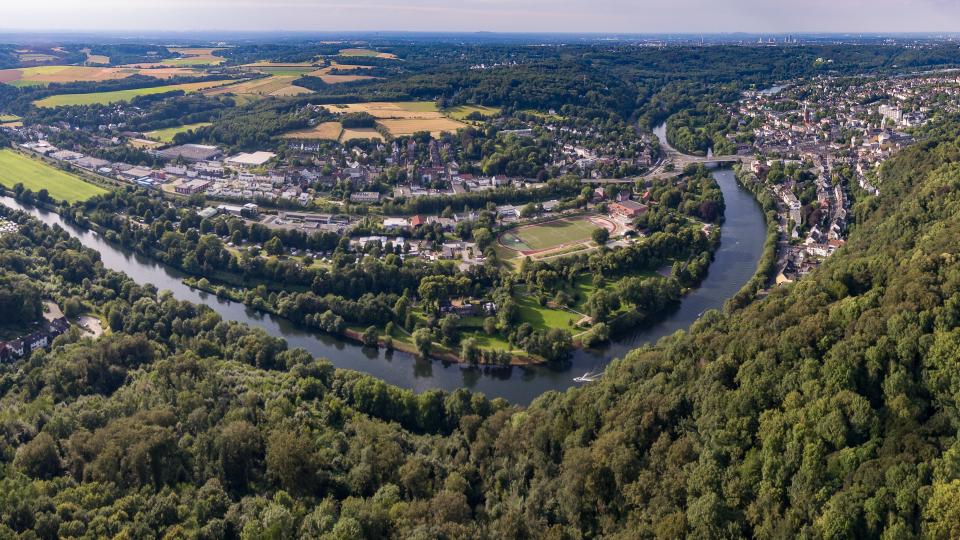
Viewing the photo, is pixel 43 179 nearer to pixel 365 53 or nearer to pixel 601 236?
pixel 601 236

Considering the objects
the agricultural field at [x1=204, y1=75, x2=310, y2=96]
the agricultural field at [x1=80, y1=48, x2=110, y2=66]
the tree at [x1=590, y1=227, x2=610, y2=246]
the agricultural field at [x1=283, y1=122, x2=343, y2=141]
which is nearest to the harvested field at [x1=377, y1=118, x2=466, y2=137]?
the agricultural field at [x1=283, y1=122, x2=343, y2=141]

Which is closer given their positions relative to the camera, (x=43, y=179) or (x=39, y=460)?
(x=39, y=460)

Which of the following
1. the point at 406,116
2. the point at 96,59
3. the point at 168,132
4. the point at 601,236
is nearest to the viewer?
the point at 601,236

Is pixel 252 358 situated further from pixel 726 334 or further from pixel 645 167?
pixel 645 167

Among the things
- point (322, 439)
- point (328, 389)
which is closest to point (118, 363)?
A: point (328, 389)

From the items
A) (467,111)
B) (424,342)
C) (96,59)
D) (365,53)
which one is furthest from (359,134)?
(96,59)
